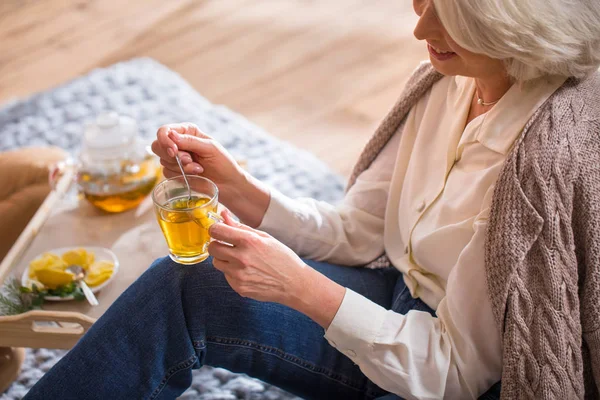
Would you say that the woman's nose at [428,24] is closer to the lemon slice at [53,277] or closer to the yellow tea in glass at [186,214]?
the yellow tea in glass at [186,214]

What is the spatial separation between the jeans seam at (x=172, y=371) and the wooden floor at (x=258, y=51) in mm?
1486

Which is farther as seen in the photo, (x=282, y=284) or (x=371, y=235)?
(x=371, y=235)

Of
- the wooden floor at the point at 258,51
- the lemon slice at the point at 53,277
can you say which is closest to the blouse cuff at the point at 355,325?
the lemon slice at the point at 53,277

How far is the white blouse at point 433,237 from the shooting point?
4.08 feet

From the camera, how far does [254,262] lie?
47.4 inches

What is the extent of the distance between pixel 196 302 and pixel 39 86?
224cm

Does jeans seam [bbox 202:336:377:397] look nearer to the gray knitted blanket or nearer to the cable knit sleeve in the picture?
the cable knit sleeve

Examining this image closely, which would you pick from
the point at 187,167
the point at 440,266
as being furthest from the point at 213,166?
the point at 440,266

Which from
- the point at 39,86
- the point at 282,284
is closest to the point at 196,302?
the point at 282,284

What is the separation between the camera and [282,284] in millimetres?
1229

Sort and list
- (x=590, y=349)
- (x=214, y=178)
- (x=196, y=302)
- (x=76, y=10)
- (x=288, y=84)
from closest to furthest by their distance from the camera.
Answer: (x=590, y=349), (x=196, y=302), (x=214, y=178), (x=288, y=84), (x=76, y=10)

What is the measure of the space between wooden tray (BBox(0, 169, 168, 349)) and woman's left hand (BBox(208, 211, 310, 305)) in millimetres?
476

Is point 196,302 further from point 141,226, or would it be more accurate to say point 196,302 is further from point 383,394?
point 141,226

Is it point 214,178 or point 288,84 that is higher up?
point 214,178
